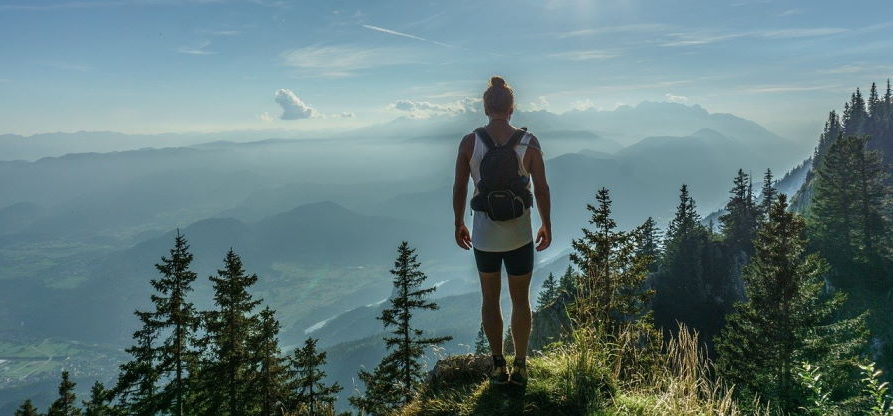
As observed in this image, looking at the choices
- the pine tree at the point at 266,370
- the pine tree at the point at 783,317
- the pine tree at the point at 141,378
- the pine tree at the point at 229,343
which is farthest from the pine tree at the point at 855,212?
the pine tree at the point at 141,378

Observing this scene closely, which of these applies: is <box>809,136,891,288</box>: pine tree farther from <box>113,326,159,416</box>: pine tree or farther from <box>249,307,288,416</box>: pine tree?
<box>113,326,159,416</box>: pine tree

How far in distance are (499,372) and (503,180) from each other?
2366 mm

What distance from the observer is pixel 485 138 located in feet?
16.9

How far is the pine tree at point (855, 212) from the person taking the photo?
128 ft

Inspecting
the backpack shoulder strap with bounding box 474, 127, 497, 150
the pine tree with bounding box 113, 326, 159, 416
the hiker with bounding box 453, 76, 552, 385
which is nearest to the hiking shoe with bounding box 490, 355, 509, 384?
the hiker with bounding box 453, 76, 552, 385

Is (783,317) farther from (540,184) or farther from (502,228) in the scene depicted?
(502,228)

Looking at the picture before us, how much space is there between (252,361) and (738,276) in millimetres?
50178

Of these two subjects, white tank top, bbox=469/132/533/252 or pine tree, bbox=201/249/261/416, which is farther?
pine tree, bbox=201/249/261/416

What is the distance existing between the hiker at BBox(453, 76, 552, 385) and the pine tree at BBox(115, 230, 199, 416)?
17.2m

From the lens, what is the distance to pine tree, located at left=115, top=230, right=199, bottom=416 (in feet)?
61.8

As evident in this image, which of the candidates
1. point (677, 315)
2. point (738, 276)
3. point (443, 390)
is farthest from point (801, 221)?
point (738, 276)

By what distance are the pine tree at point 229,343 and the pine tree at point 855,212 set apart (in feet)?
154

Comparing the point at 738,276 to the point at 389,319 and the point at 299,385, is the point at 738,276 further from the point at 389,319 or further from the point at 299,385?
the point at 299,385

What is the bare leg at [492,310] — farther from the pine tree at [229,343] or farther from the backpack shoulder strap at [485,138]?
the pine tree at [229,343]
